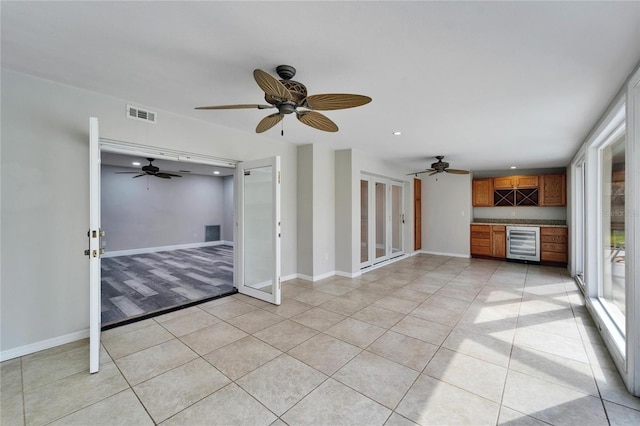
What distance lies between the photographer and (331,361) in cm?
244

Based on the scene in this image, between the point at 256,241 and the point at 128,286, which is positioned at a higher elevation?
the point at 256,241

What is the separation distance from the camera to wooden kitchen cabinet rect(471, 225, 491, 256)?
24.3 ft

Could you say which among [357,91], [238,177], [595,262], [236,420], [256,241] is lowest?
[236,420]

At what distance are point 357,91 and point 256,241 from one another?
9.18ft

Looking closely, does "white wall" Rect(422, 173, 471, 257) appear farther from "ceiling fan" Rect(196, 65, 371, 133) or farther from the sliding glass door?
"ceiling fan" Rect(196, 65, 371, 133)

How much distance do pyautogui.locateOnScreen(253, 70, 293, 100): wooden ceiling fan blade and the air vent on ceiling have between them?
216 centimetres

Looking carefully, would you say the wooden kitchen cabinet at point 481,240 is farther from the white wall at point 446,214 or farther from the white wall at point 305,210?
the white wall at point 305,210

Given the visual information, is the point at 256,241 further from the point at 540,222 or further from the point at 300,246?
the point at 540,222

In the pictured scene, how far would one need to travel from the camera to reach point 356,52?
2.07m

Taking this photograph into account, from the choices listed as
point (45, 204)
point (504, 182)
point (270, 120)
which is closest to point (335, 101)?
point (270, 120)

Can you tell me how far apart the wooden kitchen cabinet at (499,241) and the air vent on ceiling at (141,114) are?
8054mm

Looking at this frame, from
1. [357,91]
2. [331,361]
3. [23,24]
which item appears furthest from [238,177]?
[331,361]

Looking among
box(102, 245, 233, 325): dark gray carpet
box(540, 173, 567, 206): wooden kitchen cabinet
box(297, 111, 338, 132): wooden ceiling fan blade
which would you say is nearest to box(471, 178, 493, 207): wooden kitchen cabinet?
box(540, 173, 567, 206): wooden kitchen cabinet

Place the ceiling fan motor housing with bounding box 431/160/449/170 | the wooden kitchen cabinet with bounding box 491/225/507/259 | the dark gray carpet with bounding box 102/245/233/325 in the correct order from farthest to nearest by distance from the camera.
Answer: the wooden kitchen cabinet with bounding box 491/225/507/259 → the ceiling fan motor housing with bounding box 431/160/449/170 → the dark gray carpet with bounding box 102/245/233/325
